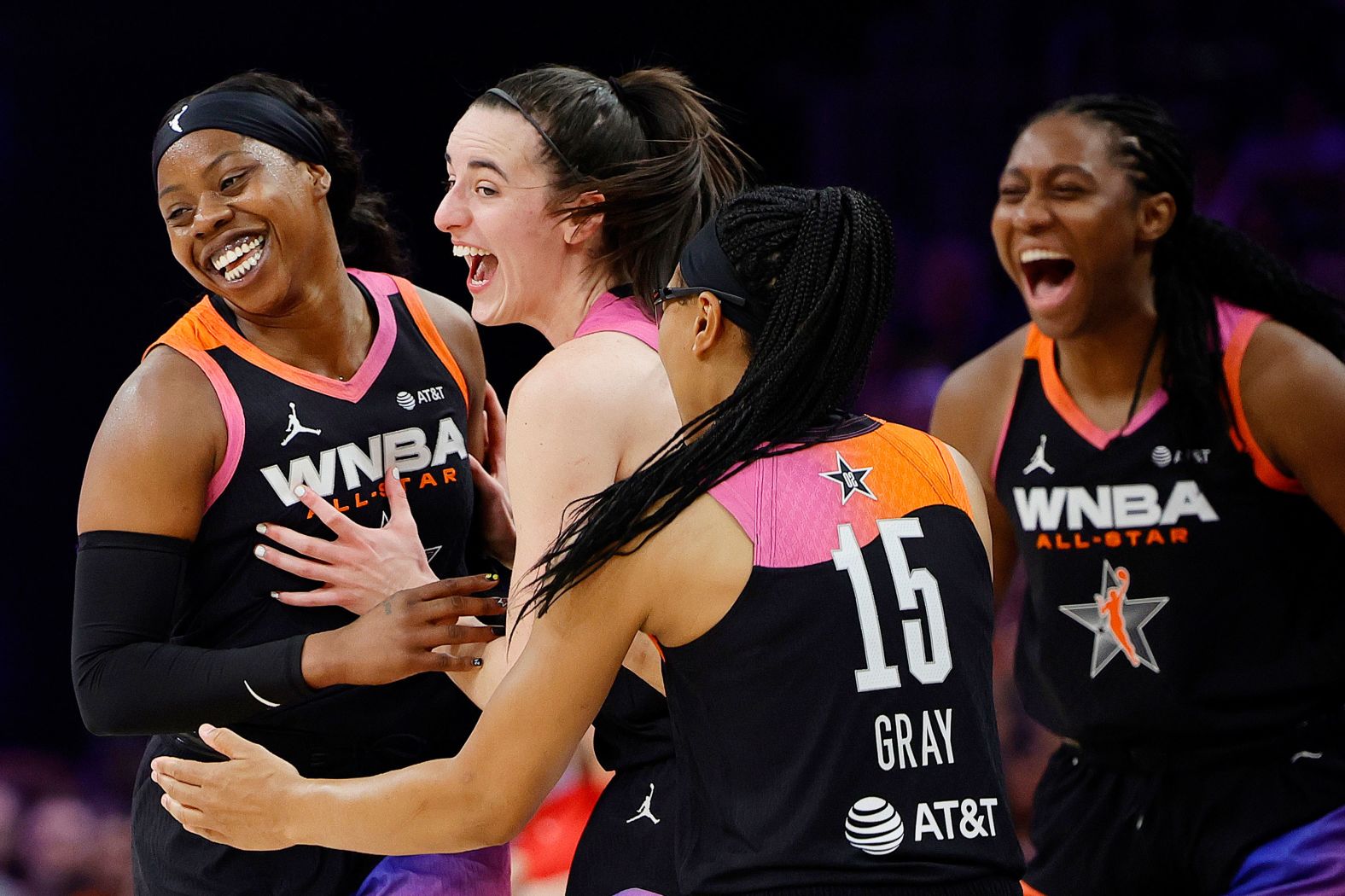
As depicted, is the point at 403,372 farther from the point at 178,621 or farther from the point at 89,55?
the point at 89,55

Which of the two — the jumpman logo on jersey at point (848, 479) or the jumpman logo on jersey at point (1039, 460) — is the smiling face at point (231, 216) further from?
the jumpman logo on jersey at point (1039, 460)

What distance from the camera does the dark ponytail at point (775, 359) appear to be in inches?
69.6

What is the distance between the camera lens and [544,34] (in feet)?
18.2

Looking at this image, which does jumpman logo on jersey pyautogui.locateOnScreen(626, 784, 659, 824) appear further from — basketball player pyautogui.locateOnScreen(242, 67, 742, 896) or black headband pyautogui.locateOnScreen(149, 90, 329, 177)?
black headband pyautogui.locateOnScreen(149, 90, 329, 177)

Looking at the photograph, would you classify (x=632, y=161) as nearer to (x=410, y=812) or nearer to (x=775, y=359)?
(x=775, y=359)

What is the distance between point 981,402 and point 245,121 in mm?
1698

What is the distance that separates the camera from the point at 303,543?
2.38 meters

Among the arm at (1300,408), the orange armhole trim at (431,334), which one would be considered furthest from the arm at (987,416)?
the orange armhole trim at (431,334)

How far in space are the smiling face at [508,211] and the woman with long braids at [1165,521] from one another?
1.30 m

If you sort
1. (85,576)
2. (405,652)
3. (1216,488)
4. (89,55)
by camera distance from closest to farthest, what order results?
(405,652)
(85,576)
(1216,488)
(89,55)

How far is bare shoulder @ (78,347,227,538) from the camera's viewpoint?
7.64 feet

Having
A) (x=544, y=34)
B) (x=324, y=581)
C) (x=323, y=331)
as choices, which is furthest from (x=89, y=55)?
(x=324, y=581)

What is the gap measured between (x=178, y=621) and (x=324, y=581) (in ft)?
0.92

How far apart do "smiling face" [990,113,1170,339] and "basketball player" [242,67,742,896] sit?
1.04 meters
